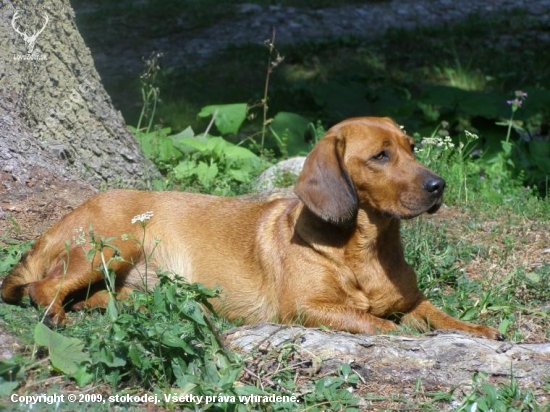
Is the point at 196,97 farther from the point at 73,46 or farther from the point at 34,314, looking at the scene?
the point at 34,314

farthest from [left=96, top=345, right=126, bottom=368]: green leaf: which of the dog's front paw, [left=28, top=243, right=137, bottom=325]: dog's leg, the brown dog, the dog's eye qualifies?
the dog's front paw

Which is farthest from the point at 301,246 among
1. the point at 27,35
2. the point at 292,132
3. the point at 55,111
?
the point at 292,132

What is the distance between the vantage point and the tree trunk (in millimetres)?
6500

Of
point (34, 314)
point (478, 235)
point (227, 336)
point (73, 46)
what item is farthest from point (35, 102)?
point (478, 235)

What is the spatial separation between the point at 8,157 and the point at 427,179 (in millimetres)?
3076

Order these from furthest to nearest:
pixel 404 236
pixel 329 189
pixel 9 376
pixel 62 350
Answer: pixel 404 236, pixel 329 189, pixel 62 350, pixel 9 376

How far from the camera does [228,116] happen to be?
8.66 meters

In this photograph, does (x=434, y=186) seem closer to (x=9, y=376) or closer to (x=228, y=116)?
(x=9, y=376)

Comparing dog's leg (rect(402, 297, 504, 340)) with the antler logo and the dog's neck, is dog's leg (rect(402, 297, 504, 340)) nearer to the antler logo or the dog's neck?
the dog's neck

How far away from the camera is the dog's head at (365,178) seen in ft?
16.3

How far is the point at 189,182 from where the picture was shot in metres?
7.85

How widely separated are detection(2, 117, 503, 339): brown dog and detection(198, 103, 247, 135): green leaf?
8.75ft

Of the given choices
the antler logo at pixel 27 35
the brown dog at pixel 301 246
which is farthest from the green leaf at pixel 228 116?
the brown dog at pixel 301 246

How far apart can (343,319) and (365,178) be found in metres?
0.82
